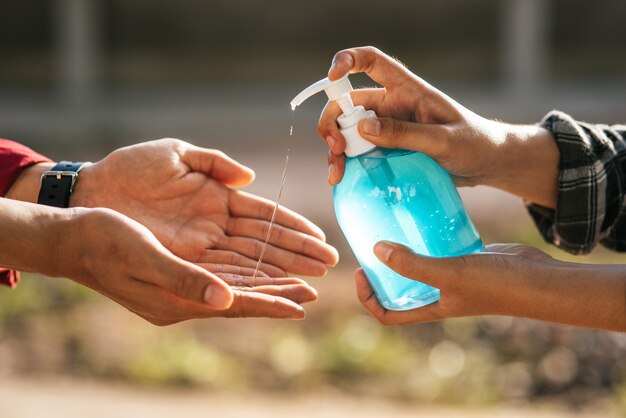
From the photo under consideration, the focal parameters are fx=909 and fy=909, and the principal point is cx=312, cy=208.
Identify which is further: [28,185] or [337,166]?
[28,185]

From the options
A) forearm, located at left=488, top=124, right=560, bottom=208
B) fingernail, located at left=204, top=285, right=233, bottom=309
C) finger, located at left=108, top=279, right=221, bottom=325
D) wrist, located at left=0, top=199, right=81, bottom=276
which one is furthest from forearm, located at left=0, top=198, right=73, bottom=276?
forearm, located at left=488, top=124, right=560, bottom=208

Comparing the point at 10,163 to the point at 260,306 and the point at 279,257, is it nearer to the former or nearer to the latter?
the point at 279,257

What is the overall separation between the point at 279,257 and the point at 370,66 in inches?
29.0

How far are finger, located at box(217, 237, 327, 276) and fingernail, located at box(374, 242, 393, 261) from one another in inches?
22.4

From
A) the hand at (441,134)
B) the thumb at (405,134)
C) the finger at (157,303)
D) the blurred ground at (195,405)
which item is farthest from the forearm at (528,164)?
the blurred ground at (195,405)

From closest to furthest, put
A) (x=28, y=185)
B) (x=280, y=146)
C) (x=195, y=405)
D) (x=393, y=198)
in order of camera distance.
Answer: (x=393, y=198), (x=28, y=185), (x=195, y=405), (x=280, y=146)

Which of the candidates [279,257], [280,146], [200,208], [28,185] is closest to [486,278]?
[279,257]

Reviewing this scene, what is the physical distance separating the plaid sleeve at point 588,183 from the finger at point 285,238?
2.62ft

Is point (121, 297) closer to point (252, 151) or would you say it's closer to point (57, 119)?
point (252, 151)

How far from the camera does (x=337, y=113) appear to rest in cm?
270

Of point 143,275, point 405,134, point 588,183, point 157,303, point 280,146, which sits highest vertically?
point 405,134

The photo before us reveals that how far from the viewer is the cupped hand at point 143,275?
230 centimetres

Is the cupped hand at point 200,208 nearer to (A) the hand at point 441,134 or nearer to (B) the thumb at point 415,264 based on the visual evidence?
(A) the hand at point 441,134

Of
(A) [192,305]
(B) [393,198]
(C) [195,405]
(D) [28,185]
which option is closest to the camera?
(A) [192,305]
